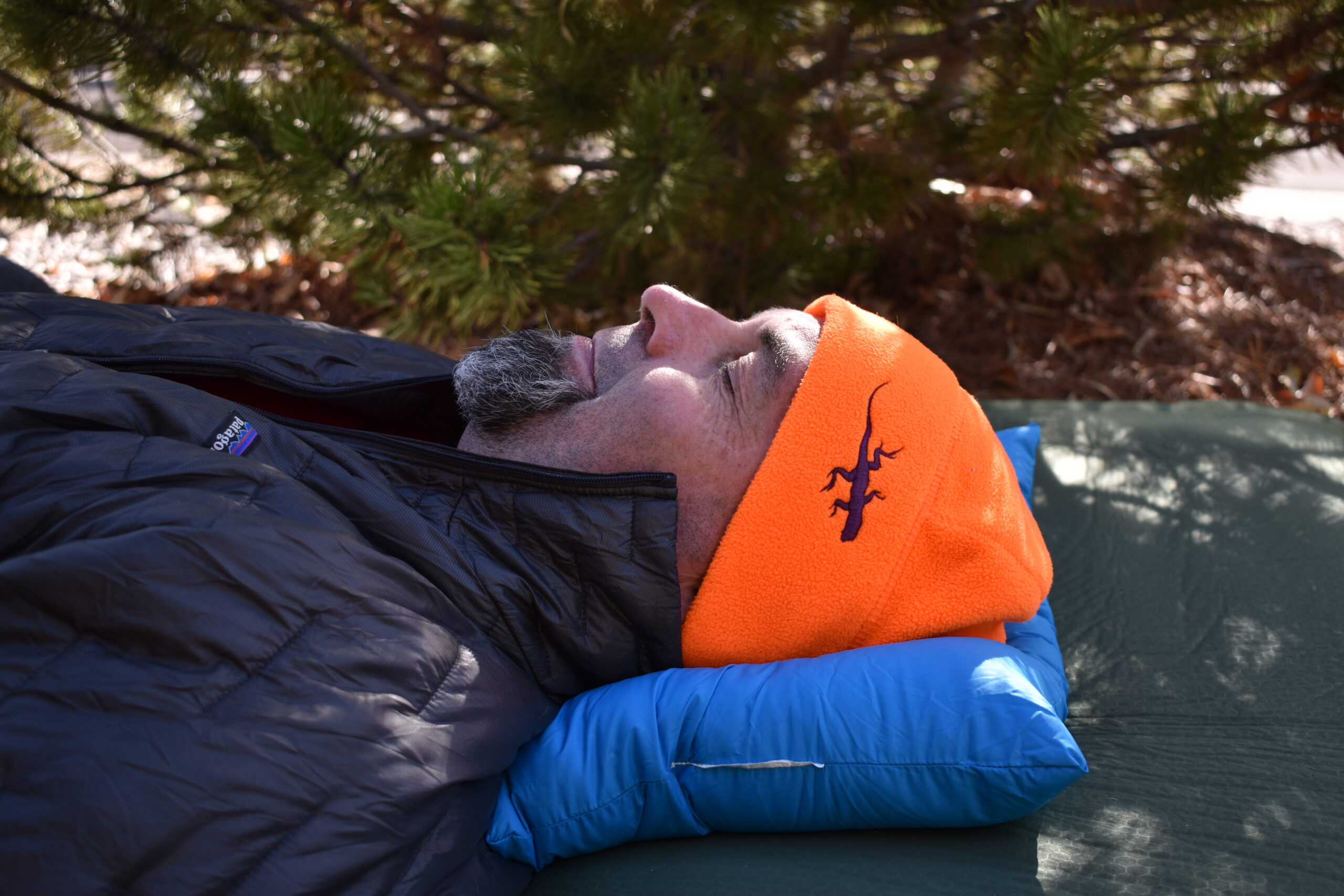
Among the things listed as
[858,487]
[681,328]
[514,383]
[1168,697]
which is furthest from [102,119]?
[1168,697]

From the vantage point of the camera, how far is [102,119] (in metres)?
2.65

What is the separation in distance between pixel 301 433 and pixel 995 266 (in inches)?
110

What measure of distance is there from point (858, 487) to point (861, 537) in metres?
0.09

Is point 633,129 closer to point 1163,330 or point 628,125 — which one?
point 628,125

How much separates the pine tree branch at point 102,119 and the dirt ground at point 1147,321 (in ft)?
3.47

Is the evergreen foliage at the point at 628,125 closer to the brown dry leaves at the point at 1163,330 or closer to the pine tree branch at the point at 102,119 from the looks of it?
the pine tree branch at the point at 102,119

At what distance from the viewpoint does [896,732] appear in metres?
1.36

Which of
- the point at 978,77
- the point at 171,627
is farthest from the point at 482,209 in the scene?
the point at 978,77

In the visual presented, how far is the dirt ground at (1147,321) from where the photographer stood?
3.35 meters

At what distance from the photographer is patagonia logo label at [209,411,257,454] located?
1.50 meters

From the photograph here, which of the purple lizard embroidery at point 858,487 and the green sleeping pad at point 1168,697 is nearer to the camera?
the green sleeping pad at point 1168,697

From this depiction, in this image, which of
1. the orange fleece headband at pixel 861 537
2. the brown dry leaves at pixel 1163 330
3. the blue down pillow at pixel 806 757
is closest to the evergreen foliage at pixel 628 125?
the brown dry leaves at pixel 1163 330

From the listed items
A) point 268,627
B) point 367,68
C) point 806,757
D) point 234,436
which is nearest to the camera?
point 268,627

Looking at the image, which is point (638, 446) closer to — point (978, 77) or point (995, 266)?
point (978, 77)
